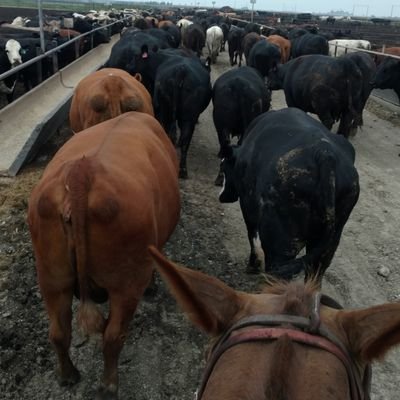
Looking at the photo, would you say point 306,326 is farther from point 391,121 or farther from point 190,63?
point 391,121

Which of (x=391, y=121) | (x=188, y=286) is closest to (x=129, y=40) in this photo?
(x=391, y=121)

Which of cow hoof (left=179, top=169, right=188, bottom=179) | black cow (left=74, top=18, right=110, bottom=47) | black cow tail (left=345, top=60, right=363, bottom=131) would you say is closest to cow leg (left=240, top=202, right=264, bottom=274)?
cow hoof (left=179, top=169, right=188, bottom=179)

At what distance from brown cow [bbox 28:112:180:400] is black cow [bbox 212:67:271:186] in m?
4.41

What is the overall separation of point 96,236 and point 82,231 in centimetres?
10

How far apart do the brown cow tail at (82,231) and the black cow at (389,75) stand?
11144mm

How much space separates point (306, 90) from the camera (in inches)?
376

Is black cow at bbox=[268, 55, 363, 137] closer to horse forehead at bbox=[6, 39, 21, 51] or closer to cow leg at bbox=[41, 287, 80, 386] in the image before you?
cow leg at bbox=[41, 287, 80, 386]

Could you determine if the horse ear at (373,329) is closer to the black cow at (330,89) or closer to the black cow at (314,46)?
the black cow at (330,89)

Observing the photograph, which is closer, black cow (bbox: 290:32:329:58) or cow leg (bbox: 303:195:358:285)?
cow leg (bbox: 303:195:358:285)

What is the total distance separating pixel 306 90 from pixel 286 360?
8.97 meters

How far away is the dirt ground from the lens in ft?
11.8

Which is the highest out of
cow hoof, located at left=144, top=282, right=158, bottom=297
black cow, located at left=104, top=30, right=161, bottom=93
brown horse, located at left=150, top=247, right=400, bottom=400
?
brown horse, located at left=150, top=247, right=400, bottom=400

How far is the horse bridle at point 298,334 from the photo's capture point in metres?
1.31

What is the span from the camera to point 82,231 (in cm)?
267
